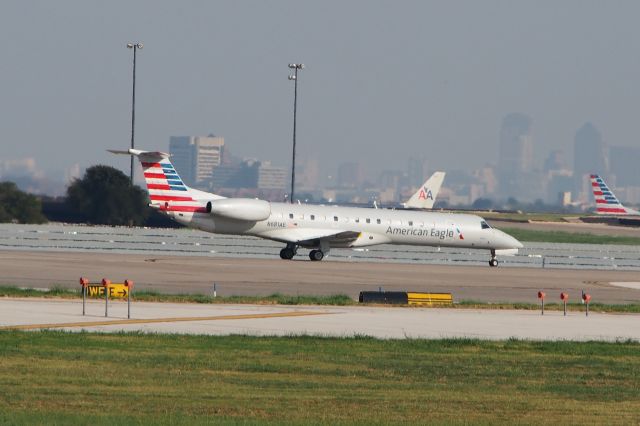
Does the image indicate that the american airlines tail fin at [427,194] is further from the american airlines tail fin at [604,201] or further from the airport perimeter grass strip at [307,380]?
the airport perimeter grass strip at [307,380]

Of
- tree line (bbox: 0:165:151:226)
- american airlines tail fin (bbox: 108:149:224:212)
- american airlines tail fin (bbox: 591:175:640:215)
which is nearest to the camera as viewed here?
american airlines tail fin (bbox: 108:149:224:212)

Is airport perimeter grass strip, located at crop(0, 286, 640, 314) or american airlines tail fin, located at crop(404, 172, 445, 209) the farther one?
american airlines tail fin, located at crop(404, 172, 445, 209)

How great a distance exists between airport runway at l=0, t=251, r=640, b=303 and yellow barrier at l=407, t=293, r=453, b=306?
11.9 ft

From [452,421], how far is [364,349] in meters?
6.99

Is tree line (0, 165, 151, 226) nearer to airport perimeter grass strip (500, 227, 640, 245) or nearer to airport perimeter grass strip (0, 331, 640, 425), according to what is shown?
airport perimeter grass strip (500, 227, 640, 245)

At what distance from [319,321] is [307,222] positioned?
1151 inches

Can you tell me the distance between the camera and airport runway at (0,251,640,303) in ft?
129

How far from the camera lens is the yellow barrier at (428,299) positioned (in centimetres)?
3388

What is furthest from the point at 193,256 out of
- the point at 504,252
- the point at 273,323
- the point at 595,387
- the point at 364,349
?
the point at 595,387

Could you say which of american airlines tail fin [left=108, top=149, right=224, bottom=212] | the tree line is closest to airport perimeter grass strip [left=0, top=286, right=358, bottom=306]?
american airlines tail fin [left=108, top=149, right=224, bottom=212]

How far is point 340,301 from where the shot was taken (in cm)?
3375

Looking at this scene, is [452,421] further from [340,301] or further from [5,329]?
[340,301]

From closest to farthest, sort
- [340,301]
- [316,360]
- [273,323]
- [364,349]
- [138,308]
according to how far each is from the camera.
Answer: [316,360], [364,349], [273,323], [138,308], [340,301]

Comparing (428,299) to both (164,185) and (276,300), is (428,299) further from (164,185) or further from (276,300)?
(164,185)
